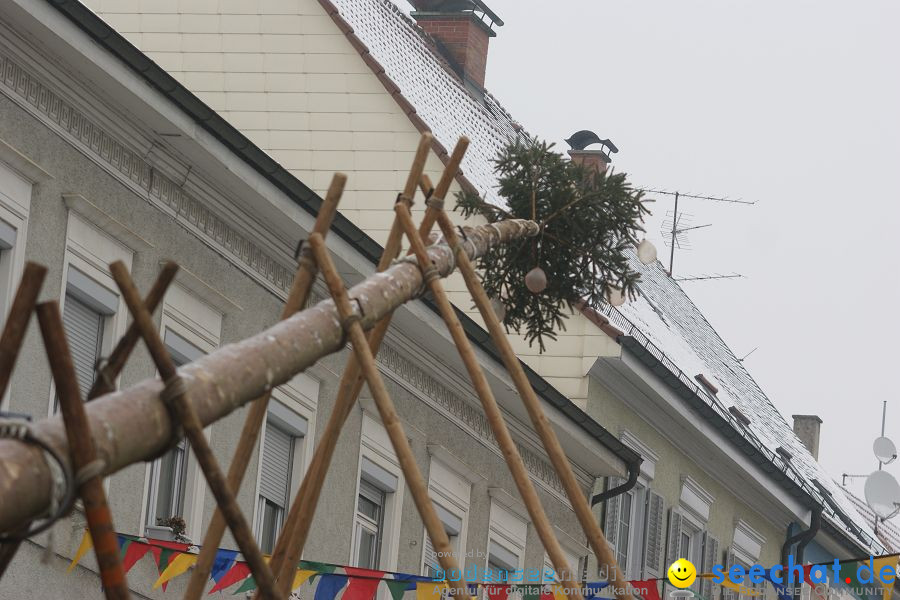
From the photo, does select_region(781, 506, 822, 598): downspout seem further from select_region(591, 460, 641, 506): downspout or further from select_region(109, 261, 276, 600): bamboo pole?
select_region(109, 261, 276, 600): bamboo pole

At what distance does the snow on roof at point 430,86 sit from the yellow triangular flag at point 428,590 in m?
7.00

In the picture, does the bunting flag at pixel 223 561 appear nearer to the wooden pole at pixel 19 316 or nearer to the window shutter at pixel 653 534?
the wooden pole at pixel 19 316

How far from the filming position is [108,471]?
5926 millimetres

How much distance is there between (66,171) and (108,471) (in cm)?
824

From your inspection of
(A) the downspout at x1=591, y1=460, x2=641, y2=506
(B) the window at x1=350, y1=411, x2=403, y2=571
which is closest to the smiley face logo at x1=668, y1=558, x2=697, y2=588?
(A) the downspout at x1=591, y1=460, x2=641, y2=506

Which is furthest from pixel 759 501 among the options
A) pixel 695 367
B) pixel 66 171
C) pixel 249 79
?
pixel 66 171

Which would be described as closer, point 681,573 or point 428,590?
point 428,590

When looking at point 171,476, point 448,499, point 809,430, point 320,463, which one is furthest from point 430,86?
point 809,430

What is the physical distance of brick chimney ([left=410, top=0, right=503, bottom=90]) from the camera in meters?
27.0

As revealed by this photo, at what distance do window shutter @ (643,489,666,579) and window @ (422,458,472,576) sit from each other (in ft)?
18.7

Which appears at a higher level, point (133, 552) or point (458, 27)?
point (458, 27)

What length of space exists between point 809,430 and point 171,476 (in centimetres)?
2428

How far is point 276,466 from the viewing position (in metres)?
17.0

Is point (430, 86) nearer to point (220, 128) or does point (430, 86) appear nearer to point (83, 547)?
point (220, 128)
